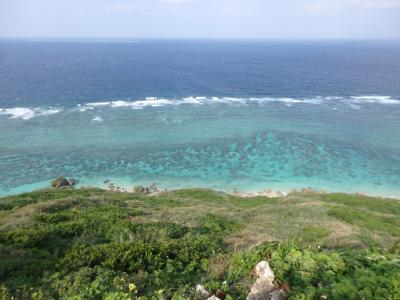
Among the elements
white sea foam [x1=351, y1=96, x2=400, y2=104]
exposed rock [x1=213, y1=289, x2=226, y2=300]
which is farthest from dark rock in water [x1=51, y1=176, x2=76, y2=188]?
white sea foam [x1=351, y1=96, x2=400, y2=104]

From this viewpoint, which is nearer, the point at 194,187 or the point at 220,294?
the point at 220,294

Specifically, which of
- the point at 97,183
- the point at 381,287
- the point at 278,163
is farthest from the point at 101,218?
the point at 278,163

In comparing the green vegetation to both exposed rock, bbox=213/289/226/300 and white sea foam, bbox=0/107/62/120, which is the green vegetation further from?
white sea foam, bbox=0/107/62/120

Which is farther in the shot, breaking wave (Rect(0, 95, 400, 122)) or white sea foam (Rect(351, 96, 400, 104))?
white sea foam (Rect(351, 96, 400, 104))

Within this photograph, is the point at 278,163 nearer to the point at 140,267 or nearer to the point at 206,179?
the point at 206,179

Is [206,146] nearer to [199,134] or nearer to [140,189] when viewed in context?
[199,134]

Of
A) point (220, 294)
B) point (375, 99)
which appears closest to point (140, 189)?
point (220, 294)
